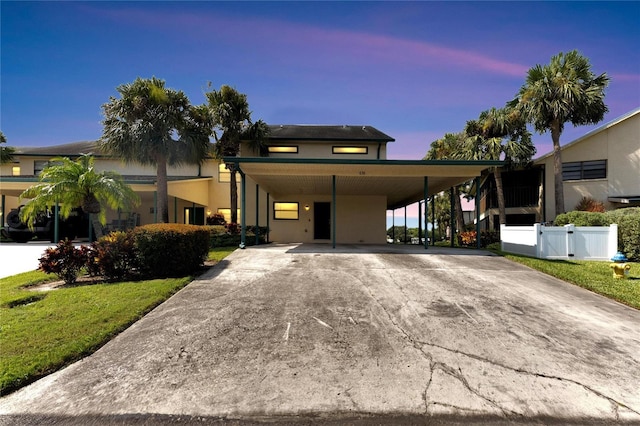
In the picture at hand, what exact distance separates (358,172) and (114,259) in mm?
8926

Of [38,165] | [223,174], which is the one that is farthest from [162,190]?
[38,165]

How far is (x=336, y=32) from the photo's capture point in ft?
30.5

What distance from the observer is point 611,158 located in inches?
768

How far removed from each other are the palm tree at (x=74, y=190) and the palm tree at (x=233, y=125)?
6409 millimetres

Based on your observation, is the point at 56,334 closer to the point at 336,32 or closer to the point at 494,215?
the point at 336,32

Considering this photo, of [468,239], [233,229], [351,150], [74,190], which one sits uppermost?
[351,150]

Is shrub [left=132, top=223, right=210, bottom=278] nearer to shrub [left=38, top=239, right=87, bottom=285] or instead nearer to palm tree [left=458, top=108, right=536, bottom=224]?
shrub [left=38, top=239, right=87, bottom=285]

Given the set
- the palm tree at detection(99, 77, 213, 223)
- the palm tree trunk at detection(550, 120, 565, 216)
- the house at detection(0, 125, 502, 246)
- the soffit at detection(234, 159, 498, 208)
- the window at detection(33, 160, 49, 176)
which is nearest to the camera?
the soffit at detection(234, 159, 498, 208)

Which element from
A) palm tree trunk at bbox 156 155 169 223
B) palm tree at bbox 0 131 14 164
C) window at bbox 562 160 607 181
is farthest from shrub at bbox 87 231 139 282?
window at bbox 562 160 607 181

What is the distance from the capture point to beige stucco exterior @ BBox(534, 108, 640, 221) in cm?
1888

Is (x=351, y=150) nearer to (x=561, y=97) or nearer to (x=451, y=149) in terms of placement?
(x=451, y=149)

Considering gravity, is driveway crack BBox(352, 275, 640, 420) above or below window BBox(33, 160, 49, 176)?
below

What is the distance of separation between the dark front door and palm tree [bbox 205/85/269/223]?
187 inches

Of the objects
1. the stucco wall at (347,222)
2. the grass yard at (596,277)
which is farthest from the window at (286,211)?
the grass yard at (596,277)
